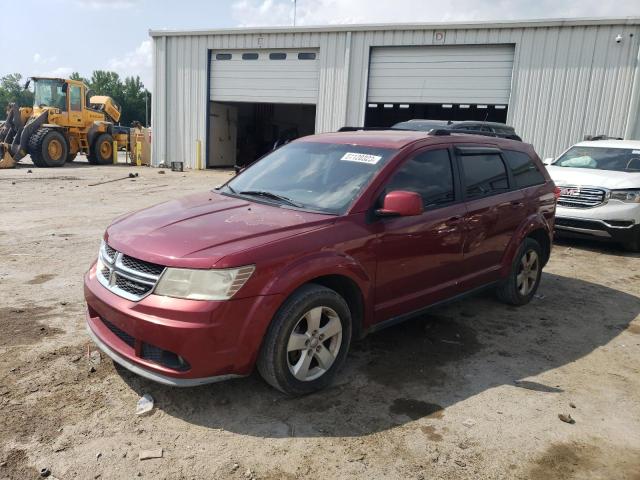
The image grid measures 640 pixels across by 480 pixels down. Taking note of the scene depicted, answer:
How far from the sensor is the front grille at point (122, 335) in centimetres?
314

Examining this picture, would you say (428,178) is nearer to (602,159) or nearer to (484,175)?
(484,175)

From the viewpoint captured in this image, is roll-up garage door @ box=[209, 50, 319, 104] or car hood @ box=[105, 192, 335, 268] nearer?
car hood @ box=[105, 192, 335, 268]

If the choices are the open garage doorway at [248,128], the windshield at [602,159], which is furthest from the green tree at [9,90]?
the windshield at [602,159]

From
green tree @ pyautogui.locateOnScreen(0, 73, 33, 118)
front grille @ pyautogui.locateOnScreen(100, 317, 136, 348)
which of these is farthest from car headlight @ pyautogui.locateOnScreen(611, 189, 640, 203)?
green tree @ pyautogui.locateOnScreen(0, 73, 33, 118)

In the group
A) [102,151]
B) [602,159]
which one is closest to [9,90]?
[102,151]

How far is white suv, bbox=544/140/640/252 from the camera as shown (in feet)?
25.7

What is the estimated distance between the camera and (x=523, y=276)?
5.37 m

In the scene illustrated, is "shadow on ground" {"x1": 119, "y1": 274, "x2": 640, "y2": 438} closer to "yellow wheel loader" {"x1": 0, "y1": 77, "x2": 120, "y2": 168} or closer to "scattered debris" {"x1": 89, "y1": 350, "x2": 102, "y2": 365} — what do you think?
"scattered debris" {"x1": 89, "y1": 350, "x2": 102, "y2": 365}

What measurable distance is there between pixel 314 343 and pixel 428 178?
5.48 feet

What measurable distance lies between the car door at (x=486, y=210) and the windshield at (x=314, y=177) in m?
0.99

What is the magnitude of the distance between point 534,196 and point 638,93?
12215 millimetres

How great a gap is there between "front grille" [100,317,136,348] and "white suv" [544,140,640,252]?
710 centimetres

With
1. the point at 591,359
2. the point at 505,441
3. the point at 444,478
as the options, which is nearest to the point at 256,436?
the point at 444,478

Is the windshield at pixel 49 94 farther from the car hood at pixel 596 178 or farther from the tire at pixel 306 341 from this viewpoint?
the tire at pixel 306 341
